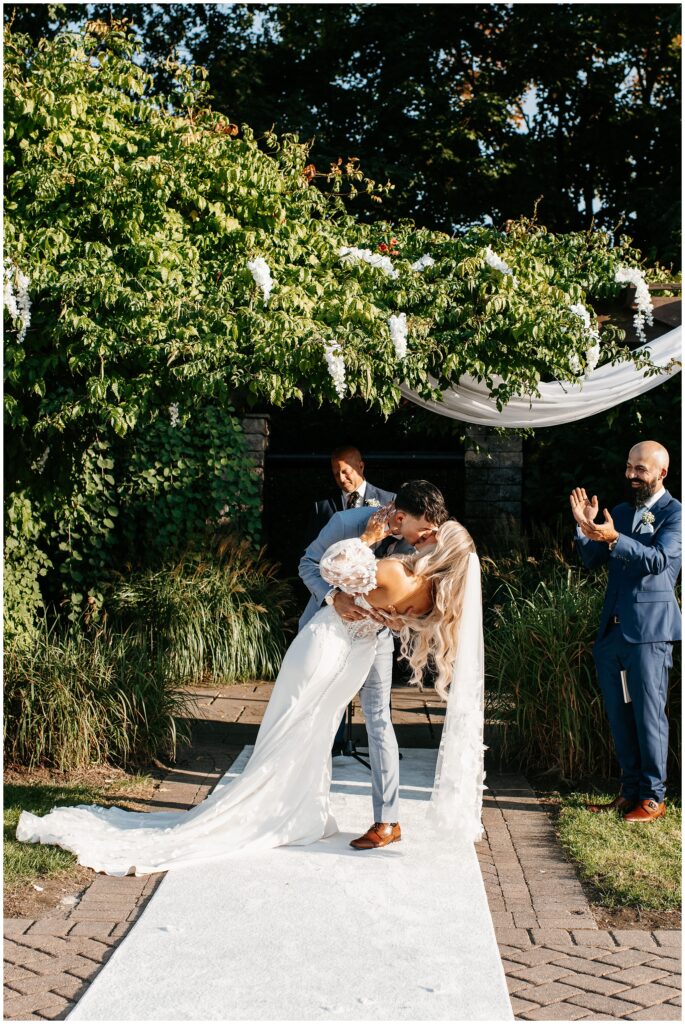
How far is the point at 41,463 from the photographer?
7.75m

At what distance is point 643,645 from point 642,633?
2.6 inches

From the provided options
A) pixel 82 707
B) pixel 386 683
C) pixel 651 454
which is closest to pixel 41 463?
pixel 82 707

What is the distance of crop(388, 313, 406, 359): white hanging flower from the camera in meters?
6.54

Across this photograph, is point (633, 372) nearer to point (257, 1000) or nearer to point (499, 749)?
point (499, 749)

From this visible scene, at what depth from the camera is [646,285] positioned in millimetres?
7539

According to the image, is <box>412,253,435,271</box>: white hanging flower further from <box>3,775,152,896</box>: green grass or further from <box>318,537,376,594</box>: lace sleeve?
<box>3,775,152,896</box>: green grass

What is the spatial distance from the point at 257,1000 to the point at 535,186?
13574mm

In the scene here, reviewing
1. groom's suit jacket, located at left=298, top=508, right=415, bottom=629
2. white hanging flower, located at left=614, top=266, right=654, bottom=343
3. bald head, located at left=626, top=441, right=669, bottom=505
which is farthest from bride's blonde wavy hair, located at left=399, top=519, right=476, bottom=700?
white hanging flower, located at left=614, top=266, right=654, bottom=343

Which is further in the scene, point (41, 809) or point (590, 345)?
point (590, 345)


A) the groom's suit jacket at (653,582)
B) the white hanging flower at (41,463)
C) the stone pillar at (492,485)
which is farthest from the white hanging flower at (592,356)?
the stone pillar at (492,485)

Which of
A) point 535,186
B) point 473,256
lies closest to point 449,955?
point 473,256

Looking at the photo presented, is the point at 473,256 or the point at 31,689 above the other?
the point at 473,256

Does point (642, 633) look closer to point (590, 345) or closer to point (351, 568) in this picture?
point (351, 568)

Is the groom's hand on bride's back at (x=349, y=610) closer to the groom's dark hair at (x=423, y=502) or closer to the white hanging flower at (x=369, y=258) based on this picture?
the groom's dark hair at (x=423, y=502)
